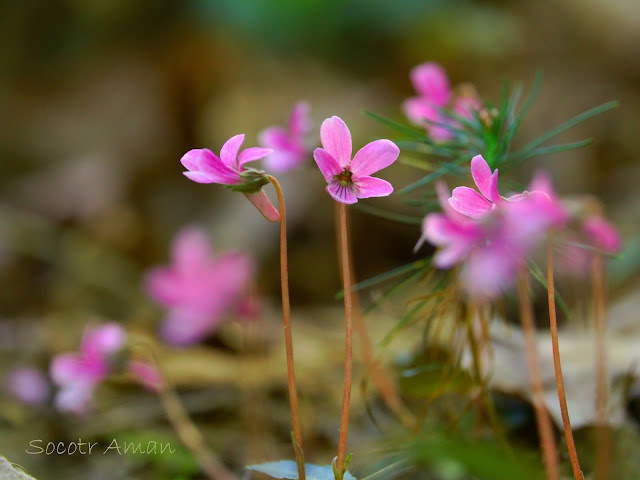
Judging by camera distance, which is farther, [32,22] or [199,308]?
[32,22]

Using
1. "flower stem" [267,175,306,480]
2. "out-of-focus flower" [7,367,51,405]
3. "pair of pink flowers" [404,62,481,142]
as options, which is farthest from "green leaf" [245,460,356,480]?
"out-of-focus flower" [7,367,51,405]

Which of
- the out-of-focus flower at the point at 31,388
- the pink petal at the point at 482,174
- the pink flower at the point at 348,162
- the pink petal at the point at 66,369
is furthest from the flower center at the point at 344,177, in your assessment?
the out-of-focus flower at the point at 31,388

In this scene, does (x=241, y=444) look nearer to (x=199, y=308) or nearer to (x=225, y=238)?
(x=199, y=308)

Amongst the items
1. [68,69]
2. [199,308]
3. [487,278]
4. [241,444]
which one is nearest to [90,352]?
[199,308]

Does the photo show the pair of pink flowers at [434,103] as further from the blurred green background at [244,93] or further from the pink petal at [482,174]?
the blurred green background at [244,93]

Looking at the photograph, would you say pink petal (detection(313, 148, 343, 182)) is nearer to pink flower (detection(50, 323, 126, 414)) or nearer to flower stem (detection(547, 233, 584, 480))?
flower stem (detection(547, 233, 584, 480))
